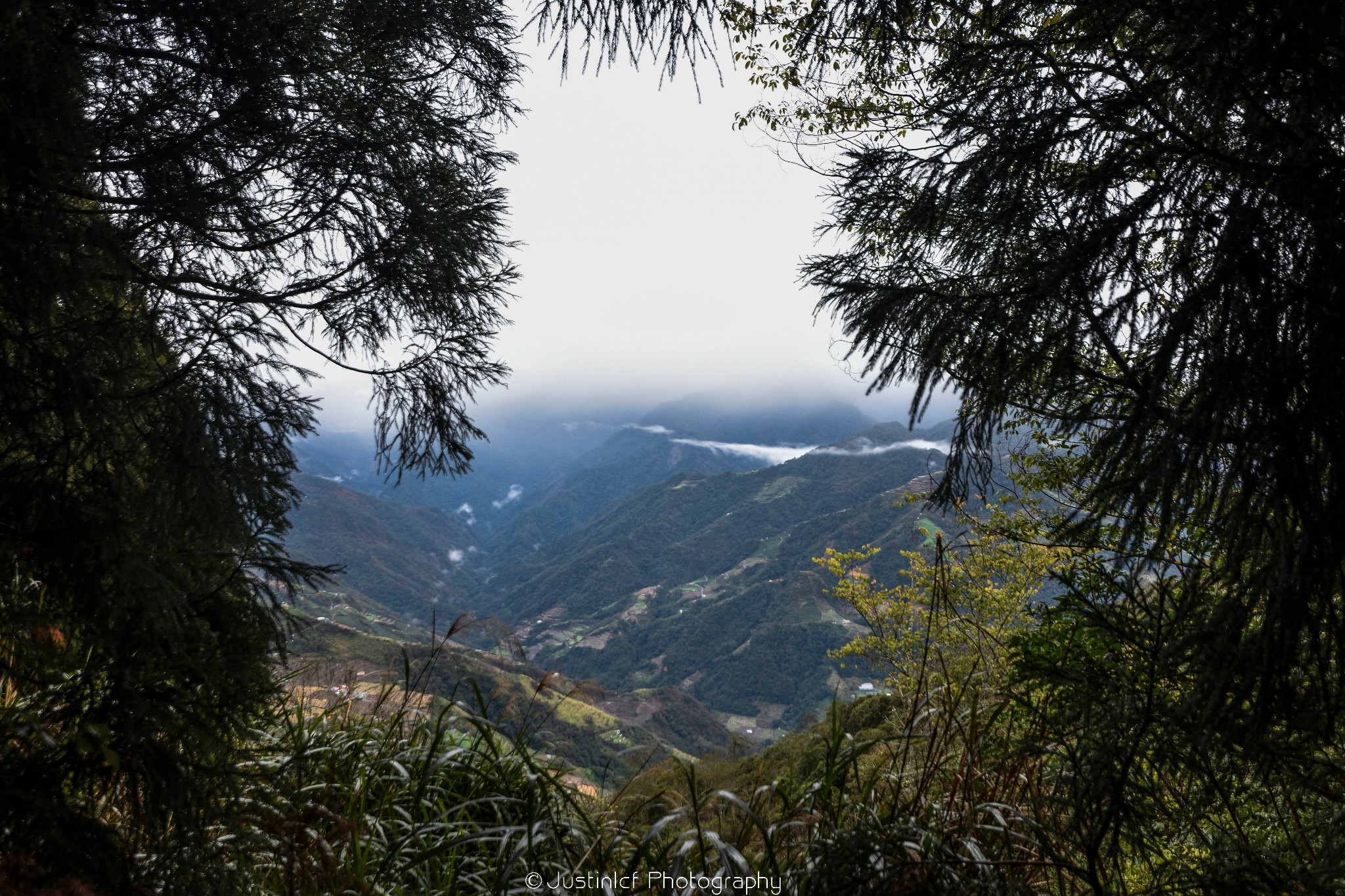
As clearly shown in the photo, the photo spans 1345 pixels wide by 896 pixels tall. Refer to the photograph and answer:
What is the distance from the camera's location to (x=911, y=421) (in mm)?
1536

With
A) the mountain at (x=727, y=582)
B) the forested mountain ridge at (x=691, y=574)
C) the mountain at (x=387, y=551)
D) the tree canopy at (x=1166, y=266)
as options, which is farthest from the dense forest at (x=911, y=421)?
the mountain at (x=387, y=551)

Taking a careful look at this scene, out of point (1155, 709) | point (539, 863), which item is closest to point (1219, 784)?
point (1155, 709)

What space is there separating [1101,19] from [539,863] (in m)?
2.45

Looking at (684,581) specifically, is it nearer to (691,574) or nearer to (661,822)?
(691,574)

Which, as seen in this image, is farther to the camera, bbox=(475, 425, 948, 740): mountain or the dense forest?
bbox=(475, 425, 948, 740): mountain

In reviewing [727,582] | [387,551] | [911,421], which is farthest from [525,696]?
[387,551]

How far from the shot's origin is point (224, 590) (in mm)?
2256

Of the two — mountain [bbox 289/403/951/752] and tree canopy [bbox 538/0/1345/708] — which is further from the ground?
tree canopy [bbox 538/0/1345/708]

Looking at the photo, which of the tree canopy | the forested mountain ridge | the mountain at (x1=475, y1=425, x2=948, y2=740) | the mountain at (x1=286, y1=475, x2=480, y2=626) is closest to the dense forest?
the tree canopy

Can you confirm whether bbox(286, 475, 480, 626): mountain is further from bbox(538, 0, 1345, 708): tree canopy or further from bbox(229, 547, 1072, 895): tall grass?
bbox(538, 0, 1345, 708): tree canopy

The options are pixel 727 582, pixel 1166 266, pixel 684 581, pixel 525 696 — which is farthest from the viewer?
pixel 684 581

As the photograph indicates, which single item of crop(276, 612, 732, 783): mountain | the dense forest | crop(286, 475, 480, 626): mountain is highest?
the dense forest

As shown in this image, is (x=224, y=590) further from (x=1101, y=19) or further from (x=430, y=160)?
(x=1101, y=19)

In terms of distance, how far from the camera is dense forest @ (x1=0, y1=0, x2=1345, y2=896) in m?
1.14
